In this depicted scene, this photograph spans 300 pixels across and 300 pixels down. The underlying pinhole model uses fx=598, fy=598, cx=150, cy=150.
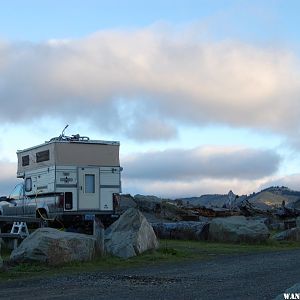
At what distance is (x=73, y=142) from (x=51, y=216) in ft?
9.59

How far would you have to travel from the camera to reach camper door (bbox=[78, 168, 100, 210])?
2289 centimetres

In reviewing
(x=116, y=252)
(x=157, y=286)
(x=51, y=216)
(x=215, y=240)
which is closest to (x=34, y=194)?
(x=51, y=216)

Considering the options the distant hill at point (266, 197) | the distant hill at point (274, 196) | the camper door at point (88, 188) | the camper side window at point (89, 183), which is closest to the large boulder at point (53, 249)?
the camper door at point (88, 188)

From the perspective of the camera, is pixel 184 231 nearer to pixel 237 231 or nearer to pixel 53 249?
pixel 237 231

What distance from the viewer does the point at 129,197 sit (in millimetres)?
33812

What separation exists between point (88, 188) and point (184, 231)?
4.04 m

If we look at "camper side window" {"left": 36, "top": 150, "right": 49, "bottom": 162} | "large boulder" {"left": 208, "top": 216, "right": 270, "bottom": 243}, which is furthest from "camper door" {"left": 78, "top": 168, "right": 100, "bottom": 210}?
"large boulder" {"left": 208, "top": 216, "right": 270, "bottom": 243}

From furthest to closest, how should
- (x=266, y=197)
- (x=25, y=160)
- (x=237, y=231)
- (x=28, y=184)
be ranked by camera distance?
1. (x=266, y=197)
2. (x=25, y=160)
3. (x=28, y=184)
4. (x=237, y=231)

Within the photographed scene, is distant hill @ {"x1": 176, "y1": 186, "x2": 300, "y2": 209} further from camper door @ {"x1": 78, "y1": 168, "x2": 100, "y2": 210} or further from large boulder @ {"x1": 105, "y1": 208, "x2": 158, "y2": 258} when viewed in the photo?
large boulder @ {"x1": 105, "y1": 208, "x2": 158, "y2": 258}

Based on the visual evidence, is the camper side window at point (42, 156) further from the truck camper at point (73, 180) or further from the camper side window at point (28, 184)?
the camper side window at point (28, 184)

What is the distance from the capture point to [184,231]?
22.6 metres

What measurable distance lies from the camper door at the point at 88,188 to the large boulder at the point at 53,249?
8.76 m

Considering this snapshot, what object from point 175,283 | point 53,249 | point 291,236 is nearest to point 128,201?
point 291,236

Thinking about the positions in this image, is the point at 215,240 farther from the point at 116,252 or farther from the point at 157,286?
the point at 157,286
